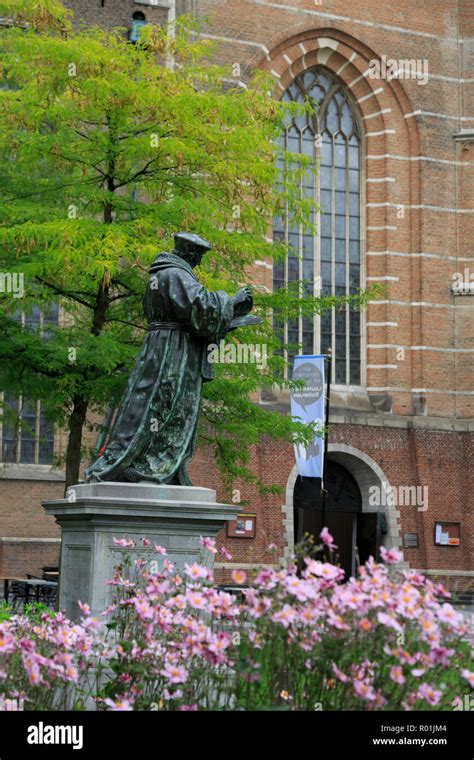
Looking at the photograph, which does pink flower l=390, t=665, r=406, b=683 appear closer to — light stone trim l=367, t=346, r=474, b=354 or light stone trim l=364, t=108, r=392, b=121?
light stone trim l=367, t=346, r=474, b=354

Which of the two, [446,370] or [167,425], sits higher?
[446,370]

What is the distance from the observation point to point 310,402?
2158 centimetres

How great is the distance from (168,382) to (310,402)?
Answer: 13.2 meters

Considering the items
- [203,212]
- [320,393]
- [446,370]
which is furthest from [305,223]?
[446,370]

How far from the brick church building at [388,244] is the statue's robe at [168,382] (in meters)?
17.3

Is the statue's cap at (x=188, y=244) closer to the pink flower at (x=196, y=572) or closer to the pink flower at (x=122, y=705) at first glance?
the pink flower at (x=196, y=572)

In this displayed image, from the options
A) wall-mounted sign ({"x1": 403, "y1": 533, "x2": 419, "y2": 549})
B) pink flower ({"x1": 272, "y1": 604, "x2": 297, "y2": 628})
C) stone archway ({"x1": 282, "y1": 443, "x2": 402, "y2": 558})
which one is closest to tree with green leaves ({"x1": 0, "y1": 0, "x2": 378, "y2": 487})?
pink flower ({"x1": 272, "y1": 604, "x2": 297, "y2": 628})

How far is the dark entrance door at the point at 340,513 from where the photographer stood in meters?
26.8

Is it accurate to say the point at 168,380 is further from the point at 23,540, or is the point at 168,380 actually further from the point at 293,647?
the point at 23,540

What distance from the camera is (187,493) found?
8.40 metres

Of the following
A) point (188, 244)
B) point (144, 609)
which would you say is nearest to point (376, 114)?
point (188, 244)
